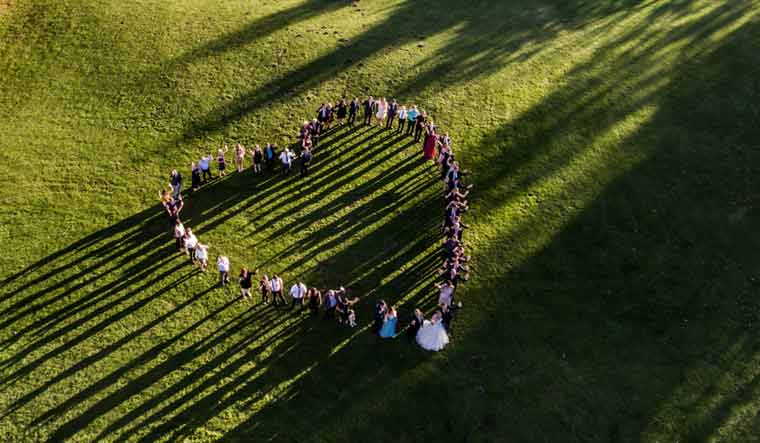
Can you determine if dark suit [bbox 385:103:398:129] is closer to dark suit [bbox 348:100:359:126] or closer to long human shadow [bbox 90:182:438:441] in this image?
dark suit [bbox 348:100:359:126]

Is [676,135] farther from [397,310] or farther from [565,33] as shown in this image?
[397,310]

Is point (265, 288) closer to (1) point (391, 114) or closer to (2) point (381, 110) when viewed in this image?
(2) point (381, 110)

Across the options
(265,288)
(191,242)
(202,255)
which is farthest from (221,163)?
(265,288)

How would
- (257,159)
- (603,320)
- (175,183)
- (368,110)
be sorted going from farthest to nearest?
(368,110) → (257,159) → (175,183) → (603,320)

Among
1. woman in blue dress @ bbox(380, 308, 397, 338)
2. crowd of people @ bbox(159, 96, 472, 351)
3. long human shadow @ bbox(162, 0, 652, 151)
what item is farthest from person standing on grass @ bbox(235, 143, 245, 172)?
woman in blue dress @ bbox(380, 308, 397, 338)

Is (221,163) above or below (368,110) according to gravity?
above

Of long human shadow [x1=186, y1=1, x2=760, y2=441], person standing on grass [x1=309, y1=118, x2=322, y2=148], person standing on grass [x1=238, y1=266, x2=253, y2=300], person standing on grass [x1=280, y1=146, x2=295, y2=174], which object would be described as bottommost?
long human shadow [x1=186, y1=1, x2=760, y2=441]
